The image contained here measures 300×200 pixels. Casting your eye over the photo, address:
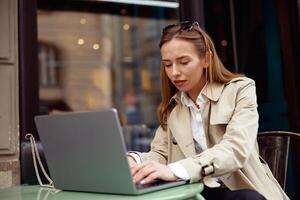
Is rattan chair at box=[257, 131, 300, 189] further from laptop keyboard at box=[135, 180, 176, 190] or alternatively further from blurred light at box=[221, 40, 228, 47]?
blurred light at box=[221, 40, 228, 47]

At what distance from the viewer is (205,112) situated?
1604 mm

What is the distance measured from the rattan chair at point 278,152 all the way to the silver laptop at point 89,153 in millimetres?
912

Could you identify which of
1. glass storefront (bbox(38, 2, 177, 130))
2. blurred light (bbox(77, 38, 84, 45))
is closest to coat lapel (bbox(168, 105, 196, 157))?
glass storefront (bbox(38, 2, 177, 130))

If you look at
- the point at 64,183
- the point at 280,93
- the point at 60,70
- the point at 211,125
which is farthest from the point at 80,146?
the point at 60,70

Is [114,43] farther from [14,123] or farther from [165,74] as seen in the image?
[165,74]

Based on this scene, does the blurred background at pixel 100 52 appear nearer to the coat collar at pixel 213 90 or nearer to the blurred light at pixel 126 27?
the blurred light at pixel 126 27

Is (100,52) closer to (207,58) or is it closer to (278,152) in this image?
(278,152)

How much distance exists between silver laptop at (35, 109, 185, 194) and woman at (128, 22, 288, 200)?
30 centimetres

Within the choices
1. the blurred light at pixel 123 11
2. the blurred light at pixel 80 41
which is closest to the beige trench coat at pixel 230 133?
the blurred light at pixel 123 11

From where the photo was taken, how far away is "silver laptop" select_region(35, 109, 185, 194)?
40.4 inches

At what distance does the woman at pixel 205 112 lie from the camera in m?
1.48

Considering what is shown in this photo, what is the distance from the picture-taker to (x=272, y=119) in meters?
3.46

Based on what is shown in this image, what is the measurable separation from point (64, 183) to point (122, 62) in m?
7.11

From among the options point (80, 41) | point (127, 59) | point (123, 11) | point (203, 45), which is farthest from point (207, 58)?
point (127, 59)
